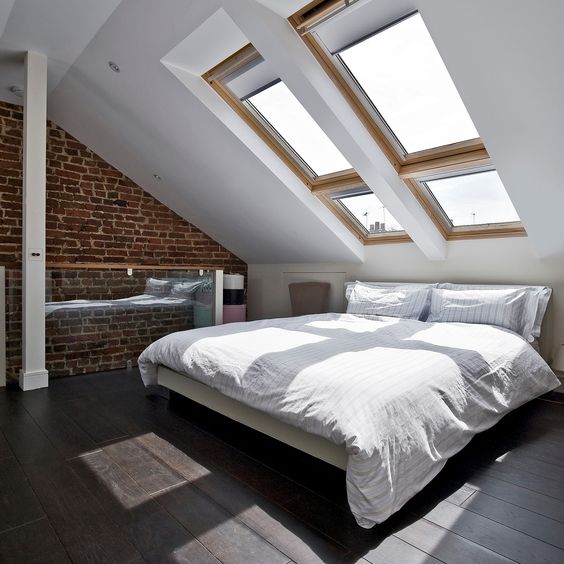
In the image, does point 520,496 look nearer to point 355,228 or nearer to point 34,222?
point 355,228

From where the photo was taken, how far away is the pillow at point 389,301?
3.88 m

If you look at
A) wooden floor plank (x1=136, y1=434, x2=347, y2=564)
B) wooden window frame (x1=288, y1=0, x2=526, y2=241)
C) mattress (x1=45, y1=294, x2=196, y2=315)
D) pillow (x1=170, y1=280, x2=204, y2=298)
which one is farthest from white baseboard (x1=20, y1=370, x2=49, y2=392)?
wooden window frame (x1=288, y1=0, x2=526, y2=241)

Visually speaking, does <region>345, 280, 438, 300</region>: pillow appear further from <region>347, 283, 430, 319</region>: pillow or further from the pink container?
the pink container

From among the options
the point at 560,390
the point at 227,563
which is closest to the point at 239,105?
the point at 227,563

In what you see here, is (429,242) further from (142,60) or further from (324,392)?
(142,60)

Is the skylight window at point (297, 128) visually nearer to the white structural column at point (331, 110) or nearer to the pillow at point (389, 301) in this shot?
the white structural column at point (331, 110)

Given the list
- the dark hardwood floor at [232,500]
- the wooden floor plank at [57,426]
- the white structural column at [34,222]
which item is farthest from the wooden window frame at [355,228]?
the wooden floor plank at [57,426]

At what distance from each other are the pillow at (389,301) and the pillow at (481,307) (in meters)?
0.12

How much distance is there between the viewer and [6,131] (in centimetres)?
416

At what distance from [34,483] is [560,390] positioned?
367cm

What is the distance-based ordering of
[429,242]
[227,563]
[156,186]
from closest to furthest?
[227,563] < [429,242] < [156,186]

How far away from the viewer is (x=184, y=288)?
4.45m

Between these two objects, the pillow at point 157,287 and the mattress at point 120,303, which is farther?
the pillow at point 157,287

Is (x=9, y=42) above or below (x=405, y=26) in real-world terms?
above
